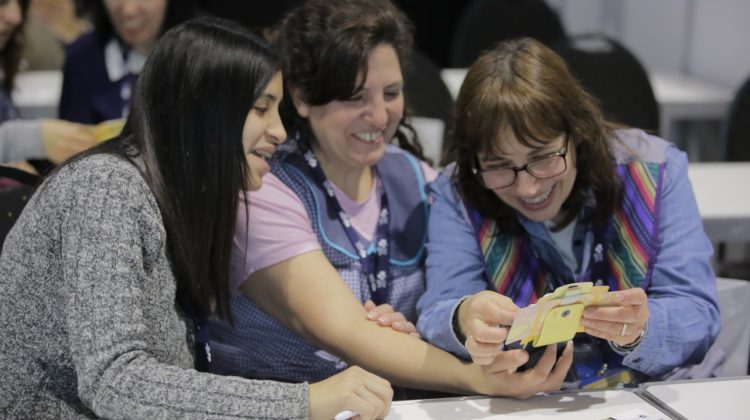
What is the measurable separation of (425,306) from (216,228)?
568 mm

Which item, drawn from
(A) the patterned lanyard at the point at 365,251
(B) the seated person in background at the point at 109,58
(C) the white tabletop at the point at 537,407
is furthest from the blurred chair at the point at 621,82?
(C) the white tabletop at the point at 537,407

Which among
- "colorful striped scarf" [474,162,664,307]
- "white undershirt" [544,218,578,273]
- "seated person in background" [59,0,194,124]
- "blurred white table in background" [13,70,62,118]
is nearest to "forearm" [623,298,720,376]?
"colorful striped scarf" [474,162,664,307]

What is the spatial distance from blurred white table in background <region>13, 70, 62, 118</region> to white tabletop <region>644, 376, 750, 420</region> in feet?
9.67

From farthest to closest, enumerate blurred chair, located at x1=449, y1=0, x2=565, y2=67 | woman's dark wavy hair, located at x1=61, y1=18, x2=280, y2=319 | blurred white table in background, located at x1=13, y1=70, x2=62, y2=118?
blurred chair, located at x1=449, y1=0, x2=565, y2=67
blurred white table in background, located at x1=13, y1=70, x2=62, y2=118
woman's dark wavy hair, located at x1=61, y1=18, x2=280, y2=319

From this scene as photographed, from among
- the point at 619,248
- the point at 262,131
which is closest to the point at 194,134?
the point at 262,131

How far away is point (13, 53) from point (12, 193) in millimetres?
1692

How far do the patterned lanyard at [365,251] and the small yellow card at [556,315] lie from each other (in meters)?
0.61

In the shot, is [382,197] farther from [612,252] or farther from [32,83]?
[32,83]

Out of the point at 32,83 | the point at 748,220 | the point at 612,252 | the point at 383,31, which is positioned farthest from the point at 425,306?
the point at 32,83

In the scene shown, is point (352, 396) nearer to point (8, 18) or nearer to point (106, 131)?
point (106, 131)

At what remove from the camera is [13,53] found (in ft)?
12.4

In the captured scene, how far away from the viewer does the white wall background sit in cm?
500

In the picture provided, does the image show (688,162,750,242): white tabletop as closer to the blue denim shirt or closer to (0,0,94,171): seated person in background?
the blue denim shirt

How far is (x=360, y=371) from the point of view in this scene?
1.84 metres
